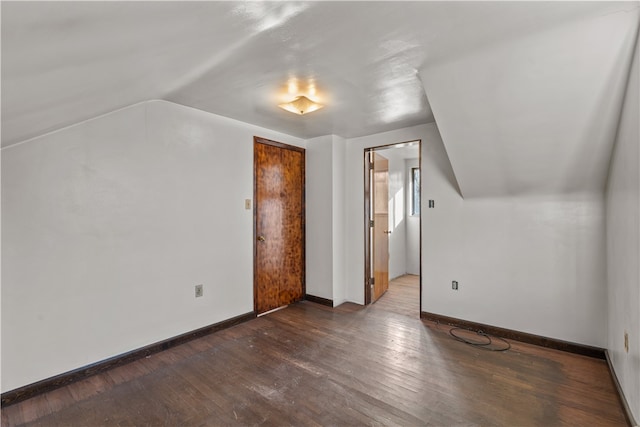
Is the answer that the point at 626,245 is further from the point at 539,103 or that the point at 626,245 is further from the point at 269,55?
the point at 269,55

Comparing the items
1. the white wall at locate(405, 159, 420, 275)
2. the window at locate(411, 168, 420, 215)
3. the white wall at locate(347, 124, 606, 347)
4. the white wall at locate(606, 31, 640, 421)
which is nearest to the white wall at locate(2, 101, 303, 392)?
the white wall at locate(347, 124, 606, 347)

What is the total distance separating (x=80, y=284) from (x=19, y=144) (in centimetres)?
107

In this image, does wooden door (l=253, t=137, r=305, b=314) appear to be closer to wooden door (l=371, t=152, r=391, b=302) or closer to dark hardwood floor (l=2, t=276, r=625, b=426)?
dark hardwood floor (l=2, t=276, r=625, b=426)

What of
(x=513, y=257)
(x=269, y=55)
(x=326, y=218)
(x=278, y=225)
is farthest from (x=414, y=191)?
(x=269, y=55)

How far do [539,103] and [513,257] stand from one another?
1.54 meters

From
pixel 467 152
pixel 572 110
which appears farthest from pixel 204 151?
pixel 572 110

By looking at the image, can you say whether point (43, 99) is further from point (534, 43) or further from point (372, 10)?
point (534, 43)

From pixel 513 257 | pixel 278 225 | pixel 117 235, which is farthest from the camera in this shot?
pixel 278 225

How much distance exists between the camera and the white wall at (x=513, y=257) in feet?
8.33

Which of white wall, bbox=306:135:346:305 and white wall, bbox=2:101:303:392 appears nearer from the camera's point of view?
white wall, bbox=2:101:303:392

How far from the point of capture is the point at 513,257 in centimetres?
285

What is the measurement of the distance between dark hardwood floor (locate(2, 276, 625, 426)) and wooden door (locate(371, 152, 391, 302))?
4.16 ft

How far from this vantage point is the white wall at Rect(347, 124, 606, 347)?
8.33 ft

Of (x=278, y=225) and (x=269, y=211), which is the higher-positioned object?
(x=269, y=211)
